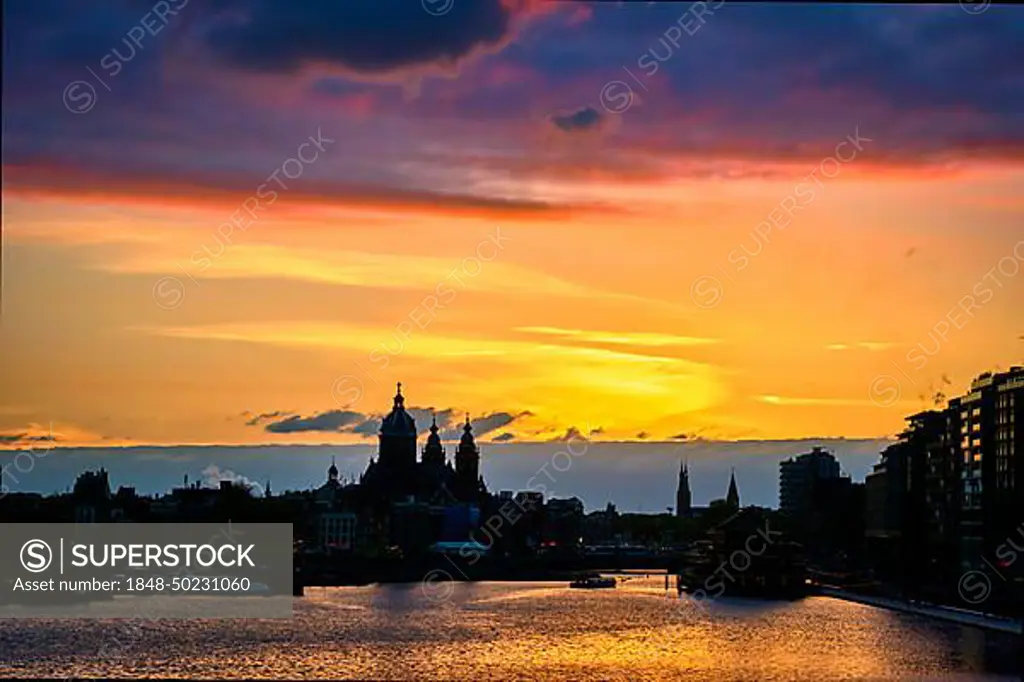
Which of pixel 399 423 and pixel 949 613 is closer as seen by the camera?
pixel 949 613

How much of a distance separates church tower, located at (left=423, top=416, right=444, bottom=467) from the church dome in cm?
223

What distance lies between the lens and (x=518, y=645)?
2792 cm

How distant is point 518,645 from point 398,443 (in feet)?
163

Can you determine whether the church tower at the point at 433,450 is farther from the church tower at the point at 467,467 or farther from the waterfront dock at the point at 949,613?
the waterfront dock at the point at 949,613

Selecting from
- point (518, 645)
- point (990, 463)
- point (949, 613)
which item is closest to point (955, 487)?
point (990, 463)

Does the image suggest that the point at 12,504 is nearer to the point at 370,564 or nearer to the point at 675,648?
the point at 370,564

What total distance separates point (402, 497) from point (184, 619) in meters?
39.0

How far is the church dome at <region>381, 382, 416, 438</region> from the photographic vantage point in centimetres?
7769

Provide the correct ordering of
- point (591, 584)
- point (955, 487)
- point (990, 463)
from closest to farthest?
point (990, 463) → point (955, 487) → point (591, 584)

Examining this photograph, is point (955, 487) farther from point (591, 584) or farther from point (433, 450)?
point (433, 450)

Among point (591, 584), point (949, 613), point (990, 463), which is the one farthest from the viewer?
point (591, 584)

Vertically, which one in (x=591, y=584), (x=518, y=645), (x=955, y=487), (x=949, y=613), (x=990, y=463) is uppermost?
(x=990, y=463)

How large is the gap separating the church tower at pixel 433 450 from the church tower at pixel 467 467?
109 cm

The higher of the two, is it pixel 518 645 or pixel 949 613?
pixel 949 613
